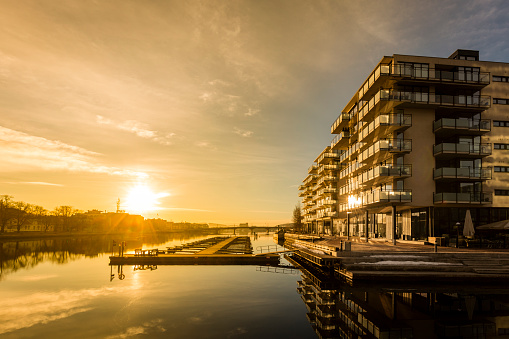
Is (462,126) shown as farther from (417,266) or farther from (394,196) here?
(417,266)

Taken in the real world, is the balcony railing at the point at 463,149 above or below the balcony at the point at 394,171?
above

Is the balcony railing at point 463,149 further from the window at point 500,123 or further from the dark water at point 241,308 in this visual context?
the dark water at point 241,308

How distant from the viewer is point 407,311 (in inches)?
797

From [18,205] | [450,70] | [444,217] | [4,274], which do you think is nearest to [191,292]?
[4,274]

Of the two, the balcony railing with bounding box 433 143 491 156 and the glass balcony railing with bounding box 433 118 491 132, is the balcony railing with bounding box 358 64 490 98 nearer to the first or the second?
the glass balcony railing with bounding box 433 118 491 132

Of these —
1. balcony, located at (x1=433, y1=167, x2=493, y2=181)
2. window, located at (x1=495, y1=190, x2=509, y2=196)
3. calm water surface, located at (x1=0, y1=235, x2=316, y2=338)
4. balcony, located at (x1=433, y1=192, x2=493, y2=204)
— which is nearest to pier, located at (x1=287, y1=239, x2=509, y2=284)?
calm water surface, located at (x1=0, y1=235, x2=316, y2=338)

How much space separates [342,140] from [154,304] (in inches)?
2037

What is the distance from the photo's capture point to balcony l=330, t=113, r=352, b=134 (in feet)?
213

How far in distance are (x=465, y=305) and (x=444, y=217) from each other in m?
23.0

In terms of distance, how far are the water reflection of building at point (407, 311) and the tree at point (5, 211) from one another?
116 metres

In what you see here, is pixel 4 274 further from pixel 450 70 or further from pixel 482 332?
pixel 450 70

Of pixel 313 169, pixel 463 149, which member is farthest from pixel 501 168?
pixel 313 169

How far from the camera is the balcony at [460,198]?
41.3 m

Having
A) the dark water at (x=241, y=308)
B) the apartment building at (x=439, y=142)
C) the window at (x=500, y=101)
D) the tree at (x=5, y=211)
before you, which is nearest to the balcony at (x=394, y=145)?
the apartment building at (x=439, y=142)
